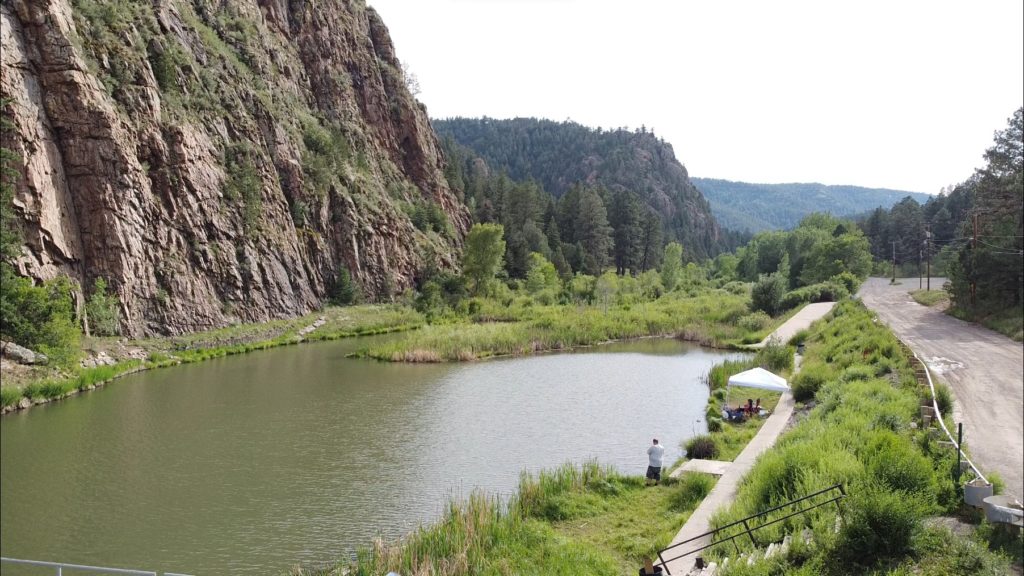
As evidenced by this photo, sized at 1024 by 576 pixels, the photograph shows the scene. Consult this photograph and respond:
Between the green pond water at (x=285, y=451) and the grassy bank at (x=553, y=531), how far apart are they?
5.63 feet

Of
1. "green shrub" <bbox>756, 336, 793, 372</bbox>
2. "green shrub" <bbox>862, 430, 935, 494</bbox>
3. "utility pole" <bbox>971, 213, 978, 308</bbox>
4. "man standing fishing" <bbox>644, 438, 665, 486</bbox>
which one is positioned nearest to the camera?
"utility pole" <bbox>971, 213, 978, 308</bbox>

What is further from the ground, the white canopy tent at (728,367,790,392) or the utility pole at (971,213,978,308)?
the utility pole at (971,213,978,308)

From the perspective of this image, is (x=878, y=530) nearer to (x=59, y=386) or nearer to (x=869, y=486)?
(x=869, y=486)

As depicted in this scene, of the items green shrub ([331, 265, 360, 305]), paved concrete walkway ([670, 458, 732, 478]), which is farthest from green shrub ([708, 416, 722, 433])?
green shrub ([331, 265, 360, 305])

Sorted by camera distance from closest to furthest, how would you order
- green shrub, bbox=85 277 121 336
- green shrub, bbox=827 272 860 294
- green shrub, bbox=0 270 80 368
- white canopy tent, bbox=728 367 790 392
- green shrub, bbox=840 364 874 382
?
green shrub, bbox=840 364 874 382 < white canopy tent, bbox=728 367 790 392 < green shrub, bbox=0 270 80 368 < green shrub, bbox=85 277 121 336 < green shrub, bbox=827 272 860 294

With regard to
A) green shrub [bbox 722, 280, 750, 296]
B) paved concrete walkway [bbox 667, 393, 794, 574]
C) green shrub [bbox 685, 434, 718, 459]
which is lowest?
green shrub [bbox 722, 280, 750, 296]

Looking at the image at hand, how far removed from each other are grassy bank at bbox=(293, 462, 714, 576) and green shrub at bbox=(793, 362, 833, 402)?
11.2 metres

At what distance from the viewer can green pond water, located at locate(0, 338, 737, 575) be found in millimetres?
15406

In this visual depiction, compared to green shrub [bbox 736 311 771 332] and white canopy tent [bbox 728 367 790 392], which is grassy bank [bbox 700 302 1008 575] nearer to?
white canopy tent [bbox 728 367 790 392]

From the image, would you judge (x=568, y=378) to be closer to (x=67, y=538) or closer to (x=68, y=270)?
(x=67, y=538)

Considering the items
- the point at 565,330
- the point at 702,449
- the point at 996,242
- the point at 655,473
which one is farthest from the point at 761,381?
A: the point at 565,330

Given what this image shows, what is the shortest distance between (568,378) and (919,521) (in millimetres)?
25821

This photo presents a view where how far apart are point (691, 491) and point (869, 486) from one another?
5304 millimetres

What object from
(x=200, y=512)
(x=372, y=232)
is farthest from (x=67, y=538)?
(x=372, y=232)
